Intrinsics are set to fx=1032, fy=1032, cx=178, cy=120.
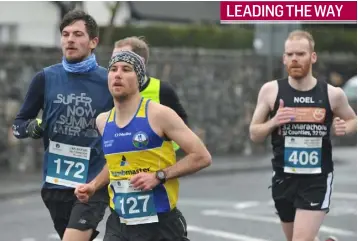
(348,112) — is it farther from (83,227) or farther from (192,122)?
(192,122)

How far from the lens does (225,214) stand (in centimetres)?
1360

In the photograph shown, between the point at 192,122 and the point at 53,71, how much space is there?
16903mm

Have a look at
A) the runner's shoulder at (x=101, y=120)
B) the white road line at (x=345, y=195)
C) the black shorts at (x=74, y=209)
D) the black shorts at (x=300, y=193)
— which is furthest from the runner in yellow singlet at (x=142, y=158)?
the white road line at (x=345, y=195)

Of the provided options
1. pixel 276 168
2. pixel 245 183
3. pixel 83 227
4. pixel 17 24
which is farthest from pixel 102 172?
pixel 17 24

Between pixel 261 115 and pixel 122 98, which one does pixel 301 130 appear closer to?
pixel 261 115

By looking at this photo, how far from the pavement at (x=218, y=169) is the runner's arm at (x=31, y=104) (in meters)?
9.79

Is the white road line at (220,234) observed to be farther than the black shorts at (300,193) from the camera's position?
Yes

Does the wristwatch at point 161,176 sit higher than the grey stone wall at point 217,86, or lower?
higher

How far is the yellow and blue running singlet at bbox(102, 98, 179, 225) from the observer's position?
233 inches

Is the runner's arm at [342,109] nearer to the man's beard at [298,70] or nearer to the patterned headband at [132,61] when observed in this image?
the man's beard at [298,70]

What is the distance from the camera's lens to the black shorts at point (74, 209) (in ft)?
21.8

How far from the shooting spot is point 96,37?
698 cm

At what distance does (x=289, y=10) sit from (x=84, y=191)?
7.71 metres

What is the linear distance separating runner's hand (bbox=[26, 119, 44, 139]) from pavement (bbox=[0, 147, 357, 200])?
996cm
